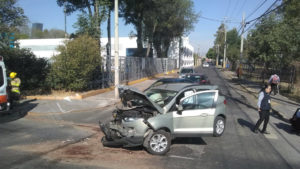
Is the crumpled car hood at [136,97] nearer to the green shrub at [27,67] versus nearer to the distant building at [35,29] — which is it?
the green shrub at [27,67]

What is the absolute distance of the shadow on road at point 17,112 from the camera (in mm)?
9198

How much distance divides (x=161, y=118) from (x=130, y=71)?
17.4 metres

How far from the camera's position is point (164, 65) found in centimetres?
4031

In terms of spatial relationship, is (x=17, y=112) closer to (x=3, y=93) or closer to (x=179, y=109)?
(x=3, y=93)

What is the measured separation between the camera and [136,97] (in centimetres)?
602

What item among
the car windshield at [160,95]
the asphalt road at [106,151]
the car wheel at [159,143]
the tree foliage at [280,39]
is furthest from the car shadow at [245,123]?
the tree foliage at [280,39]

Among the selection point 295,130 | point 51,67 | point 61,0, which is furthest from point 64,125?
point 61,0

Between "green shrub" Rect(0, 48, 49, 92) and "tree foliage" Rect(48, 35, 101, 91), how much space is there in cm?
53

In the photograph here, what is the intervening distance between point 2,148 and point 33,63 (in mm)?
8630

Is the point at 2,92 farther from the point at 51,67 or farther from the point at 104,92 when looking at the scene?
the point at 104,92

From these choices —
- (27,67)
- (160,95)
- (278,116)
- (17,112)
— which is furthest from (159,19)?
(160,95)

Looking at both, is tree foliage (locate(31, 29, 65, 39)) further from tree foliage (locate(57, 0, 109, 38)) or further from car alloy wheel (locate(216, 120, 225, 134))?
car alloy wheel (locate(216, 120, 225, 134))

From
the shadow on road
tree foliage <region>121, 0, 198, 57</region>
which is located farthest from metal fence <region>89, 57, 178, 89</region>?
the shadow on road

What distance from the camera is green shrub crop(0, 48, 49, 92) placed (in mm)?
12969
